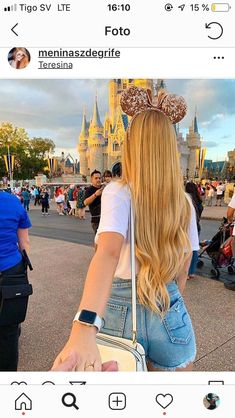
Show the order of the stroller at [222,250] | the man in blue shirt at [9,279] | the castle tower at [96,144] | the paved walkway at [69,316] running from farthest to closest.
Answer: the castle tower at [96,144]
the stroller at [222,250]
the paved walkway at [69,316]
the man in blue shirt at [9,279]

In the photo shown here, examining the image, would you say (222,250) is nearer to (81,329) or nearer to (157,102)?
(157,102)

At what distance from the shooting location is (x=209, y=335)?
2.58 m

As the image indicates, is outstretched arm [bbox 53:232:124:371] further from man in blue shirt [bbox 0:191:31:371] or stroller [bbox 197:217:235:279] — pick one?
stroller [bbox 197:217:235:279]

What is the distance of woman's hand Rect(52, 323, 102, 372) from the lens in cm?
73

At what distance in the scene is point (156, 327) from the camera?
3.19ft
